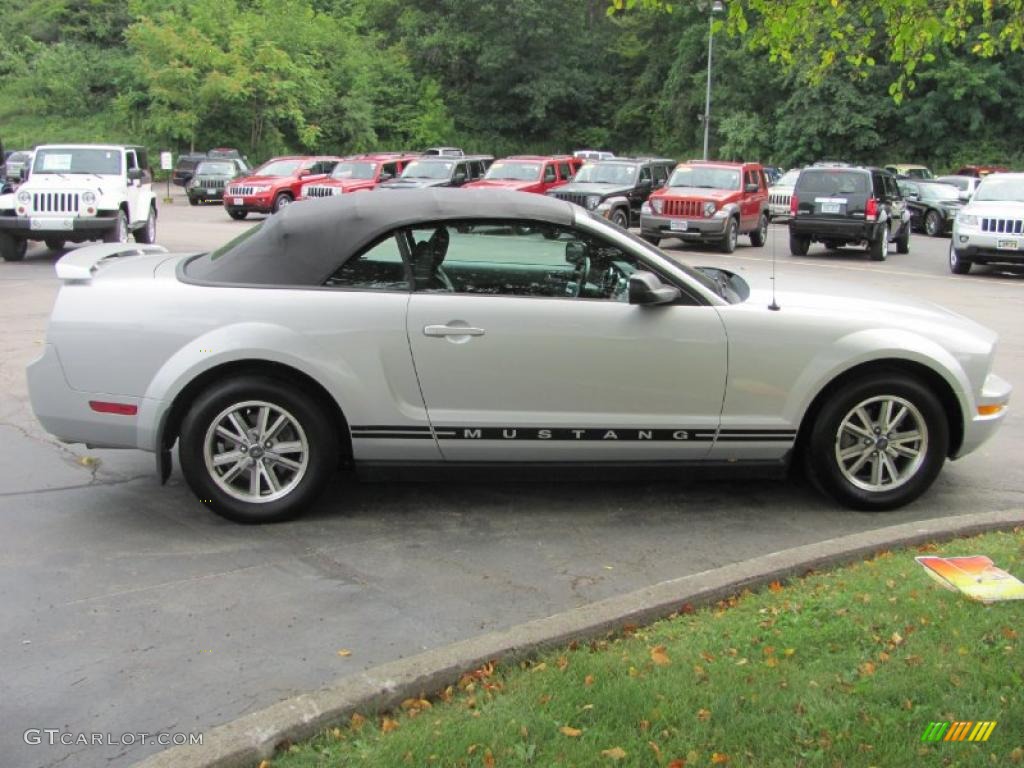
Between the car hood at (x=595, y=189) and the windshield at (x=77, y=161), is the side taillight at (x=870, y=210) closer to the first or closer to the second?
the car hood at (x=595, y=189)

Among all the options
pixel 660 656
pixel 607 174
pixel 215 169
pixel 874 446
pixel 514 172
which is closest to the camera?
pixel 660 656

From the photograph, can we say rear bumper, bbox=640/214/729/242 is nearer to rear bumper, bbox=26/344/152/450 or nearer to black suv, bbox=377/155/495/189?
black suv, bbox=377/155/495/189

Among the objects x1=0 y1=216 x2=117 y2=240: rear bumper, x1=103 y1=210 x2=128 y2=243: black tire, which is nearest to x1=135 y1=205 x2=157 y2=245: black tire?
x1=103 y1=210 x2=128 y2=243: black tire

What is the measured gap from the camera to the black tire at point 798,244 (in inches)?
855

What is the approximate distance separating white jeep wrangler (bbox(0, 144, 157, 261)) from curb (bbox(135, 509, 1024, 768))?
49.7 ft

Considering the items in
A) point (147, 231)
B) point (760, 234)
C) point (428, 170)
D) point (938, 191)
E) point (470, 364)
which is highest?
point (428, 170)

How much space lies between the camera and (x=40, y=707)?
346cm

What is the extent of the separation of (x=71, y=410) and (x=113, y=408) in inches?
8.9

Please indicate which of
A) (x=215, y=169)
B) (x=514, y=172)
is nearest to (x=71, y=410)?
(x=514, y=172)

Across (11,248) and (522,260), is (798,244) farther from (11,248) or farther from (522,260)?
(522,260)

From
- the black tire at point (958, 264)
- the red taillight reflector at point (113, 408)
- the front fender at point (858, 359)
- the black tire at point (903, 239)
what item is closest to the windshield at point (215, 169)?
the black tire at point (903, 239)

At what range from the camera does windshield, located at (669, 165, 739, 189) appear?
862 inches

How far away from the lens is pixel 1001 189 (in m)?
18.7

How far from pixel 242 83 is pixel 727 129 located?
2521cm
